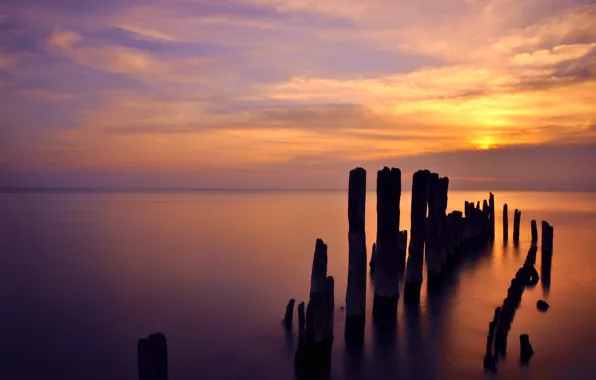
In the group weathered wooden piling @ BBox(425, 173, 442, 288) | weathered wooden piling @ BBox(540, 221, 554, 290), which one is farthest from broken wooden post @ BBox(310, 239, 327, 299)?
weathered wooden piling @ BBox(540, 221, 554, 290)

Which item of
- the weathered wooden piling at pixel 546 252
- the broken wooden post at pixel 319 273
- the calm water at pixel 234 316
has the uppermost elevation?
the broken wooden post at pixel 319 273

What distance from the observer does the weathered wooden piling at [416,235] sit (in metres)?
12.4

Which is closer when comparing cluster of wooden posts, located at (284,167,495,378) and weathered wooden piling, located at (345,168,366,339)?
cluster of wooden posts, located at (284,167,495,378)

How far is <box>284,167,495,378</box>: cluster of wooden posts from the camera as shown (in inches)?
→ 312

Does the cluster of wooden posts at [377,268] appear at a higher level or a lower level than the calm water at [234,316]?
higher

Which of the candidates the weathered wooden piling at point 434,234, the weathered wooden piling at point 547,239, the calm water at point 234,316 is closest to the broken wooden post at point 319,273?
the calm water at point 234,316

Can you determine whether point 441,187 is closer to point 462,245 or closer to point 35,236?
point 462,245

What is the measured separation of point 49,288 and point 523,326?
1429 cm

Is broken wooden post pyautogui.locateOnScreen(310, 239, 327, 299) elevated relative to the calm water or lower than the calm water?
elevated

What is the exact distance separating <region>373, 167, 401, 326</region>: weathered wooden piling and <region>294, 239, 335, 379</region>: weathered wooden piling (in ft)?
8.00

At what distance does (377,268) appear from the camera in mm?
10609

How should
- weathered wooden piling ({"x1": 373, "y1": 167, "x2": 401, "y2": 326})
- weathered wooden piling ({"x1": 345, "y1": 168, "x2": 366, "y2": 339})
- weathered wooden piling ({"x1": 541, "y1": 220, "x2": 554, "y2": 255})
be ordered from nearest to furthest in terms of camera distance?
1. weathered wooden piling ({"x1": 345, "y1": 168, "x2": 366, "y2": 339})
2. weathered wooden piling ({"x1": 373, "y1": 167, "x2": 401, "y2": 326})
3. weathered wooden piling ({"x1": 541, "y1": 220, "x2": 554, "y2": 255})

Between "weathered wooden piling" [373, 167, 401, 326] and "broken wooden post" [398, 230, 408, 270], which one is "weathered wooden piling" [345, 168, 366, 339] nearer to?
"weathered wooden piling" [373, 167, 401, 326]

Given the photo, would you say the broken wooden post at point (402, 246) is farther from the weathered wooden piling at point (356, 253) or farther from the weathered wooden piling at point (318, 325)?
the weathered wooden piling at point (318, 325)
